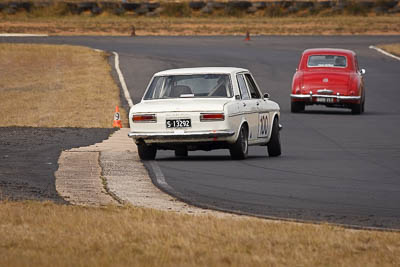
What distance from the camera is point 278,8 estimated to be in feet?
267

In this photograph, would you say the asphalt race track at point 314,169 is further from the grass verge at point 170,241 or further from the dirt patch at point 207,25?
the dirt patch at point 207,25

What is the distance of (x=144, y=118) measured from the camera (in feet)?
53.6

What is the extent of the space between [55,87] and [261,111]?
2048cm

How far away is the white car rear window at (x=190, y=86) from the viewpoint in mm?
17000

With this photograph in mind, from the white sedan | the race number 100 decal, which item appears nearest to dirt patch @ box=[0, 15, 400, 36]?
the race number 100 decal

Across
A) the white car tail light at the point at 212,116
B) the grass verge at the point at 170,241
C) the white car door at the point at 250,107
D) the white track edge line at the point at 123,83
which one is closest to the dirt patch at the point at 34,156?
the grass verge at the point at 170,241

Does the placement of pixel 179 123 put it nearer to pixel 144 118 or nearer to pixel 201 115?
pixel 201 115

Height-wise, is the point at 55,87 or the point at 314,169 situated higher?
the point at 314,169

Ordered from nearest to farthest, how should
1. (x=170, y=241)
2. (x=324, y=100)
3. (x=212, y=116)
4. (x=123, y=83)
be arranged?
(x=170, y=241) < (x=212, y=116) < (x=324, y=100) < (x=123, y=83)

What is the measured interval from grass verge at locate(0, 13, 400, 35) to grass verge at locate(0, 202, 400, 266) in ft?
187

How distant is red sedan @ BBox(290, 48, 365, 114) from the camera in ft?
93.4

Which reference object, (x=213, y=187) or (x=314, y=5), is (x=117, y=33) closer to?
(x=314, y=5)

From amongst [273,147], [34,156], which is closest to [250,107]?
[273,147]

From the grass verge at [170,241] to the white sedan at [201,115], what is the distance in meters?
5.49
